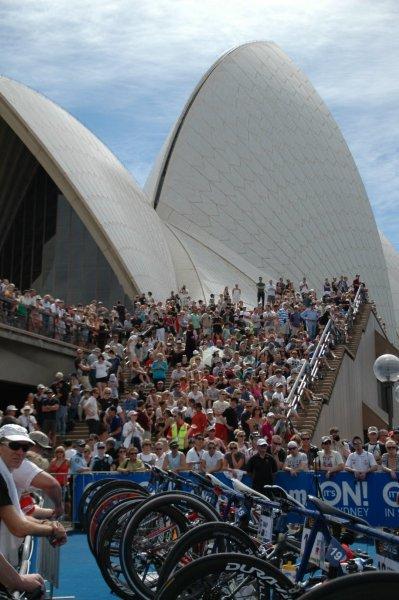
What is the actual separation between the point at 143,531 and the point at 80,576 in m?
2.64

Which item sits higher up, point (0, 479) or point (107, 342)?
point (107, 342)

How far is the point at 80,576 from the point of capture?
8742 millimetres

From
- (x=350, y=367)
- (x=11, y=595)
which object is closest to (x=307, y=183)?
(x=350, y=367)

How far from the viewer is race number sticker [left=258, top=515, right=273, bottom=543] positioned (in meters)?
5.61

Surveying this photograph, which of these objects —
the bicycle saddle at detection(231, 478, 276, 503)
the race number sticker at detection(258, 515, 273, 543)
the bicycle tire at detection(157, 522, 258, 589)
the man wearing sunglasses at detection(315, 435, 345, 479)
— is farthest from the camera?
the man wearing sunglasses at detection(315, 435, 345, 479)

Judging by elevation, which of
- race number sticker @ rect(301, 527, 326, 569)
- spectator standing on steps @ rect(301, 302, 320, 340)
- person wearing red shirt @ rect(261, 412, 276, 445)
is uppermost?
spectator standing on steps @ rect(301, 302, 320, 340)

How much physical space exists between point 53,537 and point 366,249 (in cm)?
3910

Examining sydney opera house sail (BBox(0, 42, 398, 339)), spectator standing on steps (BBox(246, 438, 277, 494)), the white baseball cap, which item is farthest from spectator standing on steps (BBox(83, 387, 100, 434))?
sydney opera house sail (BBox(0, 42, 398, 339))

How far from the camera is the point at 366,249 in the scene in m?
42.4

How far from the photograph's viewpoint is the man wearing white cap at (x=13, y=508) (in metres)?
3.91

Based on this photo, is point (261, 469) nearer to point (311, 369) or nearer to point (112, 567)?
point (112, 567)

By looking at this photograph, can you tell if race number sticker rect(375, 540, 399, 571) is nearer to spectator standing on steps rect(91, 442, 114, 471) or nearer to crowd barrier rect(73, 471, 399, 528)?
crowd barrier rect(73, 471, 399, 528)

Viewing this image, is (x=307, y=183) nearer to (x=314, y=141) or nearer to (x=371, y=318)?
(x=314, y=141)

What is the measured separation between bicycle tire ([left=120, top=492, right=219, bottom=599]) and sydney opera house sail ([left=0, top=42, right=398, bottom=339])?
2414cm
